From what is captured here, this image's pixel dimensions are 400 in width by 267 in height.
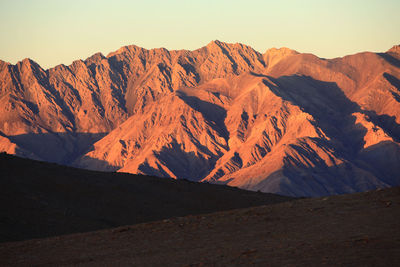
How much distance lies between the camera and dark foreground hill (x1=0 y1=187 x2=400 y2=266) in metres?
17.7

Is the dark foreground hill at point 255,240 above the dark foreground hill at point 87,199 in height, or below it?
below

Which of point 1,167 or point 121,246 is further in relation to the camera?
point 1,167

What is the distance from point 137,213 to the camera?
3975cm

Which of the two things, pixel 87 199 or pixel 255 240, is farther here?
pixel 87 199

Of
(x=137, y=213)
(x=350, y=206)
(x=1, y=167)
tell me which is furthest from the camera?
(x=1, y=167)

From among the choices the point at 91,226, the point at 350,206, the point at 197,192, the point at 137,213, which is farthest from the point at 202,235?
the point at 197,192

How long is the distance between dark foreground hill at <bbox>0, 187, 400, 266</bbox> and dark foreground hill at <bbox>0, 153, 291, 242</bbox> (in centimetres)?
861

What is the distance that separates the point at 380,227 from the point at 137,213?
22110mm

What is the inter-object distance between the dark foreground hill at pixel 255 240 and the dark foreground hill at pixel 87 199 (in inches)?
339

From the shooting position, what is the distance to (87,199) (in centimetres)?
4094

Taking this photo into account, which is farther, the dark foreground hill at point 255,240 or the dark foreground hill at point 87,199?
the dark foreground hill at point 87,199

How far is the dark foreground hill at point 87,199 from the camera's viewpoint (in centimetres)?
3447

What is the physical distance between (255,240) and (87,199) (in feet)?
72.7

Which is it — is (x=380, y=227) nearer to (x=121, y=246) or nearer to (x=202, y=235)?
(x=202, y=235)
